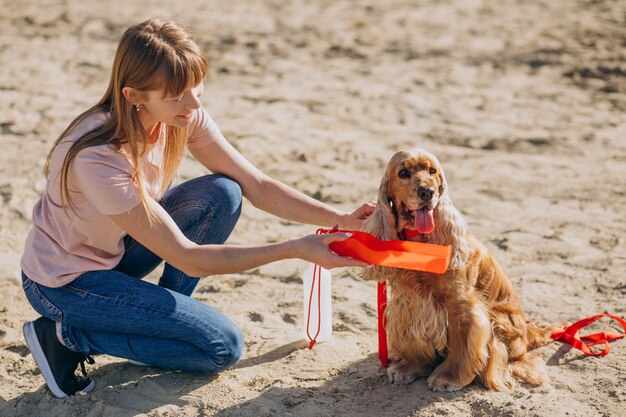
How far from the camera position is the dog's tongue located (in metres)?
3.46

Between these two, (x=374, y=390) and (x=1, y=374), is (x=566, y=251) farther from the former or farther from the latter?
(x=1, y=374)

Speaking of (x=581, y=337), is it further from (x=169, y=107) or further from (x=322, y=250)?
(x=169, y=107)

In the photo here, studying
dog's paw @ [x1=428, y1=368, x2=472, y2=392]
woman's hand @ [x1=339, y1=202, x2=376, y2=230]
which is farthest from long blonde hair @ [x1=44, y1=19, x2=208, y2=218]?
dog's paw @ [x1=428, y1=368, x2=472, y2=392]

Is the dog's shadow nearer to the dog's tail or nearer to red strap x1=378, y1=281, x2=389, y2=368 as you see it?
red strap x1=378, y1=281, x2=389, y2=368

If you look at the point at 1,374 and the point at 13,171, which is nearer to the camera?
the point at 1,374

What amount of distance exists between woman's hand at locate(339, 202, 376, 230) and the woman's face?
0.86 m

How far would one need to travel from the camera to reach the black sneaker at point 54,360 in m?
3.60

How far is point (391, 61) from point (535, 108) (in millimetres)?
1767

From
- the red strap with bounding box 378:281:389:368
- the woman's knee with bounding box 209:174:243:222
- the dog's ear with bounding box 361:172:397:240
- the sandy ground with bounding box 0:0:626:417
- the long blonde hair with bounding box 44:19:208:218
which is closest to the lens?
the long blonde hair with bounding box 44:19:208:218

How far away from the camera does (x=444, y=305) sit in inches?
143

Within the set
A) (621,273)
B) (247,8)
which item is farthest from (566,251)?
(247,8)

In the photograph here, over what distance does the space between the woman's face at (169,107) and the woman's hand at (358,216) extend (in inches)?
33.7

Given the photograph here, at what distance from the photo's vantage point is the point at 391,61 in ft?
28.9

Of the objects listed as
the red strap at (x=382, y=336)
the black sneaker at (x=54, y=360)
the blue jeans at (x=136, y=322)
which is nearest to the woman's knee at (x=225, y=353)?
the blue jeans at (x=136, y=322)
